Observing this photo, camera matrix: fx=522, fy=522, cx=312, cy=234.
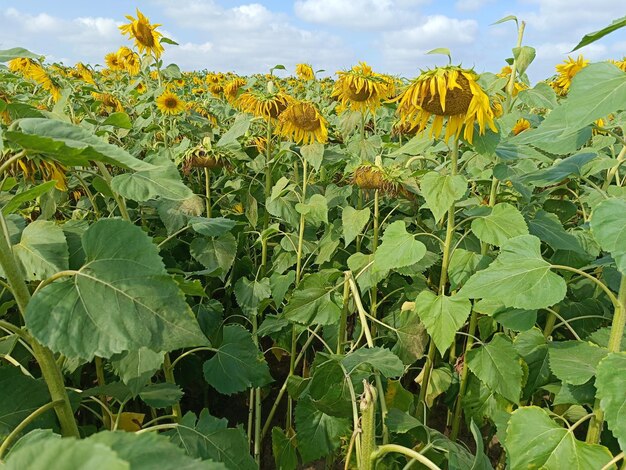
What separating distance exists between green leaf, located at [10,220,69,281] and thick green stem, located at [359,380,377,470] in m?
0.64

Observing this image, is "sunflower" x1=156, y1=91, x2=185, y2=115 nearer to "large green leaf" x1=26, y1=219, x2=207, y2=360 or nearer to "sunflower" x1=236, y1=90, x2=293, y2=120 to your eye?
"sunflower" x1=236, y1=90, x2=293, y2=120

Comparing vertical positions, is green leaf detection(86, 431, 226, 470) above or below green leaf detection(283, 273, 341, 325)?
above

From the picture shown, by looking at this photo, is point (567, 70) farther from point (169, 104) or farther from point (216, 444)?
point (216, 444)

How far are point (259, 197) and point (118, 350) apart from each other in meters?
1.85

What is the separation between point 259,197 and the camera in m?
2.53

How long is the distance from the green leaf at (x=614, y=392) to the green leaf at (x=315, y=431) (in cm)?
74

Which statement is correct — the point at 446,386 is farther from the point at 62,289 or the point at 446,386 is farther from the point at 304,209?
the point at 62,289

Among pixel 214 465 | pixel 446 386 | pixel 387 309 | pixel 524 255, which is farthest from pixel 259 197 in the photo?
pixel 214 465

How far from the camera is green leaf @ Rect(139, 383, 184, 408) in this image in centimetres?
123

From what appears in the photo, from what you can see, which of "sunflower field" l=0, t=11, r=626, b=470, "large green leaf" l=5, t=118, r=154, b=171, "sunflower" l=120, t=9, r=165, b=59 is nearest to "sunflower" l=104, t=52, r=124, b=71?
"sunflower" l=120, t=9, r=165, b=59

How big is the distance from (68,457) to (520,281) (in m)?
1.01

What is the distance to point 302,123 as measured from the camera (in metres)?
2.35

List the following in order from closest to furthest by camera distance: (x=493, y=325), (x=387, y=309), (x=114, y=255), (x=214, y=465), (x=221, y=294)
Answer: (x=214, y=465) → (x=114, y=255) → (x=493, y=325) → (x=387, y=309) → (x=221, y=294)

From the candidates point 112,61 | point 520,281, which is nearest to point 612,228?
point 520,281
